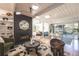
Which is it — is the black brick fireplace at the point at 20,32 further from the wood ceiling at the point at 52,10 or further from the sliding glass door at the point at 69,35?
the sliding glass door at the point at 69,35

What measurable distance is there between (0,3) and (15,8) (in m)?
0.27

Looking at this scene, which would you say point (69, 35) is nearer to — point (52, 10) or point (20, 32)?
point (52, 10)

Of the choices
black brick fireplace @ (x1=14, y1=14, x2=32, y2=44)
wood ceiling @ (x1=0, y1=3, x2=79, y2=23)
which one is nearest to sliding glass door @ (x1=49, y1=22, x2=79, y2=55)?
wood ceiling @ (x1=0, y1=3, x2=79, y2=23)

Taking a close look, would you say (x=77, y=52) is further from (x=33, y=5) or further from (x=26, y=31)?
(x=33, y=5)

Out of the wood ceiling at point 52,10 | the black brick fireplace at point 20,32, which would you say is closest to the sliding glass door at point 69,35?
the wood ceiling at point 52,10

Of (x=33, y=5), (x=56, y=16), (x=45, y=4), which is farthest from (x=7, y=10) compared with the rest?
(x=56, y=16)

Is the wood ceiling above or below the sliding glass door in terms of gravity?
above

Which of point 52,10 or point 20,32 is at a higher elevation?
point 52,10

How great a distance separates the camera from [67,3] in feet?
6.77

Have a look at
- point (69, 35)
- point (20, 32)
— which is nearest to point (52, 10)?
point (69, 35)

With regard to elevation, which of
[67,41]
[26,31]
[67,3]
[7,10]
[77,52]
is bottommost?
[77,52]

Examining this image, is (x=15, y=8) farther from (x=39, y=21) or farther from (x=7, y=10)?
(x=39, y=21)

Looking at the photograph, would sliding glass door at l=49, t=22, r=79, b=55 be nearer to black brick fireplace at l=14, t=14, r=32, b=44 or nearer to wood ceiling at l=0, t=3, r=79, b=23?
wood ceiling at l=0, t=3, r=79, b=23

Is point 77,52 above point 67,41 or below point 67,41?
below
